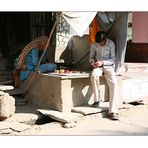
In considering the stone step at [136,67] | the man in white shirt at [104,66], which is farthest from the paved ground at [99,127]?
the stone step at [136,67]

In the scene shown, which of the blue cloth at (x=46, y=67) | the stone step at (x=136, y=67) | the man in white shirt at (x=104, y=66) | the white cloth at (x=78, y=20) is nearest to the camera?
the white cloth at (x=78, y=20)

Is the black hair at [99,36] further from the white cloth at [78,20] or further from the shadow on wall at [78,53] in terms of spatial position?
the shadow on wall at [78,53]

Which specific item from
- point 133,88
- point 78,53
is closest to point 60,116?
point 78,53

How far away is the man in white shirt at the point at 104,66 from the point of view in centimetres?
711

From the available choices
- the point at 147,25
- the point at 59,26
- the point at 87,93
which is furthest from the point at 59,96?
the point at 147,25

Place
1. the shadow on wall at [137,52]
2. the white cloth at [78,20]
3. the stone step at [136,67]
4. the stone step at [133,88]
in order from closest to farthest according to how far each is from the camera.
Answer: the white cloth at [78,20]
the stone step at [133,88]
the stone step at [136,67]
the shadow on wall at [137,52]

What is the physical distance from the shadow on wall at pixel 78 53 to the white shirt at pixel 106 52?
3.11 ft

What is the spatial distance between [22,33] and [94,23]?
120 inches

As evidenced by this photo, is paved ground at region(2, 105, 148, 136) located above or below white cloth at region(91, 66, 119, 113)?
below

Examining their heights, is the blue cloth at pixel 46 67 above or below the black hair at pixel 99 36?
below

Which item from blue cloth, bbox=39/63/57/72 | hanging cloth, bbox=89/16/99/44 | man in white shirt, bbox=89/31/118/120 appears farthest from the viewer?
Result: hanging cloth, bbox=89/16/99/44

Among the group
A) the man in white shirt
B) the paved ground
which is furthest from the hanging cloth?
the paved ground

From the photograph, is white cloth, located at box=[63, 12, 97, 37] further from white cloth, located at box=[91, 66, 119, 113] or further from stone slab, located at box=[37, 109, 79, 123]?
stone slab, located at box=[37, 109, 79, 123]

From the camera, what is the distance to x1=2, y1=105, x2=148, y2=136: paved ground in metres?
6.24
